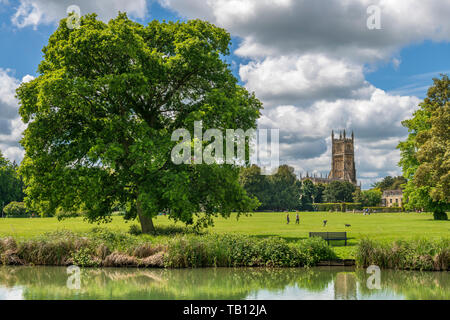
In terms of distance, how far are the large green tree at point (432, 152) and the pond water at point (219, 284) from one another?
21.7 meters

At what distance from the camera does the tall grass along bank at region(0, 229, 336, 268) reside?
1791 cm

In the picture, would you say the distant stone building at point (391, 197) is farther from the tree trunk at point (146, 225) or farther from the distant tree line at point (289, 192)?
the tree trunk at point (146, 225)

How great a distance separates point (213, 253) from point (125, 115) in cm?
941

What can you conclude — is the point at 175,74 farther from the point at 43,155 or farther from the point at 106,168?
the point at 43,155

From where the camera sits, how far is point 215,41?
85.3 ft

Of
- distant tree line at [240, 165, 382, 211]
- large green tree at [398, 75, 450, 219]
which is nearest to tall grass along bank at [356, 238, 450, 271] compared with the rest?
large green tree at [398, 75, 450, 219]

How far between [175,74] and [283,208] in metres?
88.7

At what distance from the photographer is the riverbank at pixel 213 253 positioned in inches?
677

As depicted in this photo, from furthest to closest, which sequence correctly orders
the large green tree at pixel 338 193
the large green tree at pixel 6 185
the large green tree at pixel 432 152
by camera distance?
1. the large green tree at pixel 338 193
2. the large green tree at pixel 6 185
3. the large green tree at pixel 432 152

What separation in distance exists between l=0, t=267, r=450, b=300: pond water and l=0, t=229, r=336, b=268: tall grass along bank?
0.58m

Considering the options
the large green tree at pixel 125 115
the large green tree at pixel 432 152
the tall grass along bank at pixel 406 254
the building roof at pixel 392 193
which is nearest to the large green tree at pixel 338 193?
the building roof at pixel 392 193

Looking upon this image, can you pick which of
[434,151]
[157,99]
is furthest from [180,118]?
[434,151]

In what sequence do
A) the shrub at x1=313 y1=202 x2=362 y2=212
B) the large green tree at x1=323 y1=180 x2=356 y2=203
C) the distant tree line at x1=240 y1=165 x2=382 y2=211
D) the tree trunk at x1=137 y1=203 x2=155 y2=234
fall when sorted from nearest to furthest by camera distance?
the tree trunk at x1=137 y1=203 x2=155 y2=234 → the distant tree line at x1=240 y1=165 x2=382 y2=211 → the shrub at x1=313 y1=202 x2=362 y2=212 → the large green tree at x1=323 y1=180 x2=356 y2=203

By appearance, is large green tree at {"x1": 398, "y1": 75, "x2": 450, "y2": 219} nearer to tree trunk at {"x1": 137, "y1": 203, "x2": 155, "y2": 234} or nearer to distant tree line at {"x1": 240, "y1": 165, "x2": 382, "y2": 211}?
tree trunk at {"x1": 137, "y1": 203, "x2": 155, "y2": 234}
